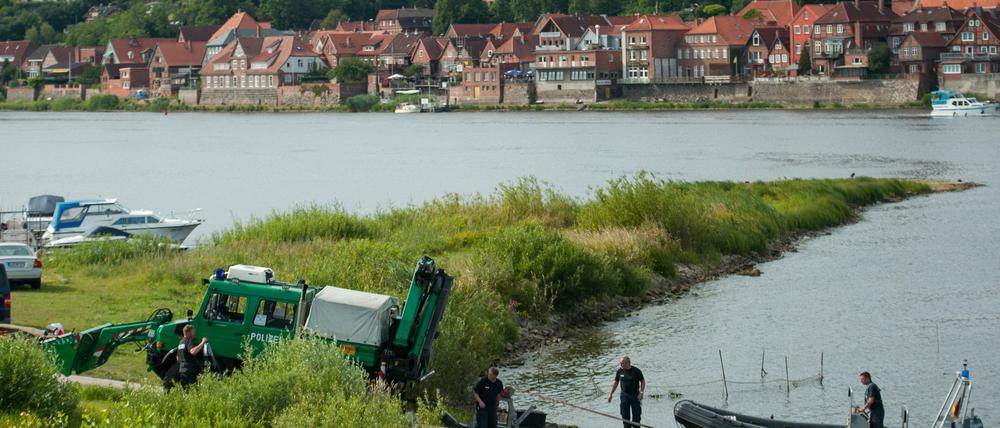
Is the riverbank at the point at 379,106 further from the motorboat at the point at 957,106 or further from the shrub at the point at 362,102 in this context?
the motorboat at the point at 957,106

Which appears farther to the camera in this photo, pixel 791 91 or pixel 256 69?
pixel 256 69

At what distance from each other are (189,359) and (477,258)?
1040 cm

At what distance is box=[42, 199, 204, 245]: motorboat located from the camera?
38.0 m

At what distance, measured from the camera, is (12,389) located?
48.7 ft

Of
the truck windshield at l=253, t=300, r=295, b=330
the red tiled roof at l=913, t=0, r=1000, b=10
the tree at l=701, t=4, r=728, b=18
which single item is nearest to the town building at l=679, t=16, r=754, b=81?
the red tiled roof at l=913, t=0, r=1000, b=10

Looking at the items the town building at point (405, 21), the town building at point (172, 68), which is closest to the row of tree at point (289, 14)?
the town building at point (405, 21)

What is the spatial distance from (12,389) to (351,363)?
4.23 metres

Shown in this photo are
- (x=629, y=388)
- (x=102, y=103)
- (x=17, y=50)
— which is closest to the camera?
(x=629, y=388)

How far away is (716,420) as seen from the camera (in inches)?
697

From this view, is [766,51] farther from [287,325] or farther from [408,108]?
[287,325]

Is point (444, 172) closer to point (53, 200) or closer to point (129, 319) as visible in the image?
point (53, 200)

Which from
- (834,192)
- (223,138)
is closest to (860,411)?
(834,192)

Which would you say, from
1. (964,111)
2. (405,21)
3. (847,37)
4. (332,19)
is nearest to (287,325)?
(964,111)

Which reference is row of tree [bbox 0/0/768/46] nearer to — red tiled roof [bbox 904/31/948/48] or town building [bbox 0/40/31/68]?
town building [bbox 0/40/31/68]
